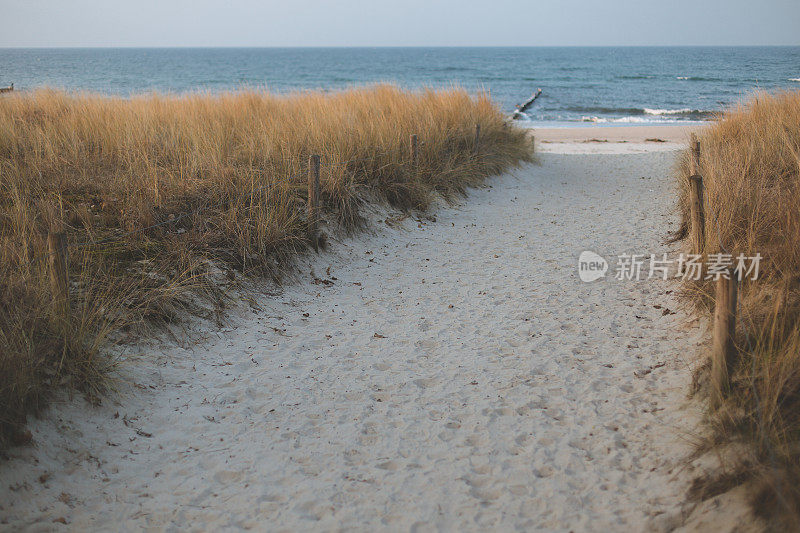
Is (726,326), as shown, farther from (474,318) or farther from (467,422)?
(474,318)

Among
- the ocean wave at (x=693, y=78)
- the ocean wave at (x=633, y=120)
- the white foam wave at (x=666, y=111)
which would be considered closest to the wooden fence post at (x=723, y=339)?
the ocean wave at (x=633, y=120)

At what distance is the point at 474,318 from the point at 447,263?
1549mm

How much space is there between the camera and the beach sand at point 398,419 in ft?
8.82

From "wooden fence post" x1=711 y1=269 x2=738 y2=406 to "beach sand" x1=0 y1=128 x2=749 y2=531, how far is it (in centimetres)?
25

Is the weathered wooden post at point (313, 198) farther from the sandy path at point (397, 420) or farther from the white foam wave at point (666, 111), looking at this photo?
the white foam wave at point (666, 111)

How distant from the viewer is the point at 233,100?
32.2ft

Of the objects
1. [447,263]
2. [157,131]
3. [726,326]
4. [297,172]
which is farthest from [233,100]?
[726,326]

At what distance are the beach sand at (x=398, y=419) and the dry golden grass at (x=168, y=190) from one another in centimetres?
37

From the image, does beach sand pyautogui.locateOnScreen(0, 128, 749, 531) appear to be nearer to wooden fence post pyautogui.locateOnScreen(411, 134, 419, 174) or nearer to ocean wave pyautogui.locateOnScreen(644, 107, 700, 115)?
wooden fence post pyautogui.locateOnScreen(411, 134, 419, 174)

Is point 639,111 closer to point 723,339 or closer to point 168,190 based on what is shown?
point 168,190

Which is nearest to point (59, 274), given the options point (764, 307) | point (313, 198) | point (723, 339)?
point (313, 198)

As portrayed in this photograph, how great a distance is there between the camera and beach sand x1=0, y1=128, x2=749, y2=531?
8.82 feet

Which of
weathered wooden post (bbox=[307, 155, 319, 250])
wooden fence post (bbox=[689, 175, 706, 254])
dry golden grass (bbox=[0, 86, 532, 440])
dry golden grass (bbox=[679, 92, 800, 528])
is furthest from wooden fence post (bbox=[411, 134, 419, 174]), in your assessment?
wooden fence post (bbox=[689, 175, 706, 254])

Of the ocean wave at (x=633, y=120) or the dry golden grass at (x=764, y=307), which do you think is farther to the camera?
the ocean wave at (x=633, y=120)
